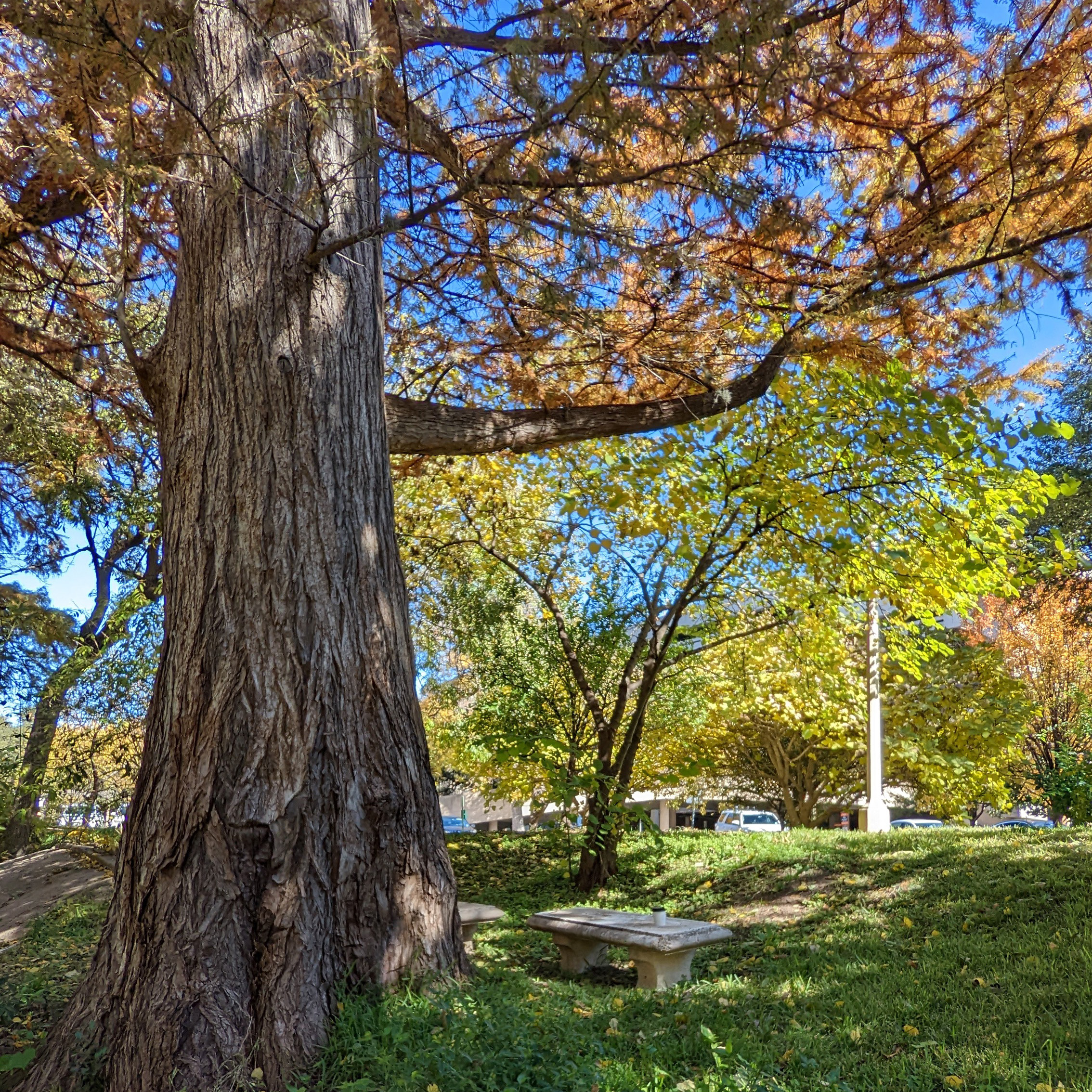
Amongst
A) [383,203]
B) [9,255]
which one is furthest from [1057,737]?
[9,255]

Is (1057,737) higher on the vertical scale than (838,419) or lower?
lower

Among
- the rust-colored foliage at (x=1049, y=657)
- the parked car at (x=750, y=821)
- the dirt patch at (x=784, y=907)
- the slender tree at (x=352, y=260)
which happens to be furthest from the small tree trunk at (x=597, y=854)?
the parked car at (x=750, y=821)

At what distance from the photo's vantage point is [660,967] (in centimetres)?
499

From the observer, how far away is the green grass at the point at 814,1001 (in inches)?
118

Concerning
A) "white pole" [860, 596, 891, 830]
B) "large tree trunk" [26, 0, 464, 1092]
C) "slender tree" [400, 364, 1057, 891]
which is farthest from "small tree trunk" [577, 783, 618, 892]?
"white pole" [860, 596, 891, 830]

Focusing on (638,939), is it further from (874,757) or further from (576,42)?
(874,757)

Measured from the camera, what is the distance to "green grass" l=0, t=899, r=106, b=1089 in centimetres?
349

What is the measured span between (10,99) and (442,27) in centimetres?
220

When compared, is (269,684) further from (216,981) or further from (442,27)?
(442,27)

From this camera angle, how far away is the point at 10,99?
4133 millimetres

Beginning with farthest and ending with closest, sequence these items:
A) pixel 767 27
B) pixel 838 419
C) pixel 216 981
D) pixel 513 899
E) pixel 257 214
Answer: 1. pixel 513 899
2. pixel 838 419
3. pixel 257 214
4. pixel 216 981
5. pixel 767 27

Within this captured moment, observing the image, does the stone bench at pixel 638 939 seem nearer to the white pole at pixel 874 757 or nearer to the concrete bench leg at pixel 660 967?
the concrete bench leg at pixel 660 967

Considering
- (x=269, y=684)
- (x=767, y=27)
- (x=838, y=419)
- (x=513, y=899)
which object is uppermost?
(x=838, y=419)

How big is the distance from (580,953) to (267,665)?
3351mm
